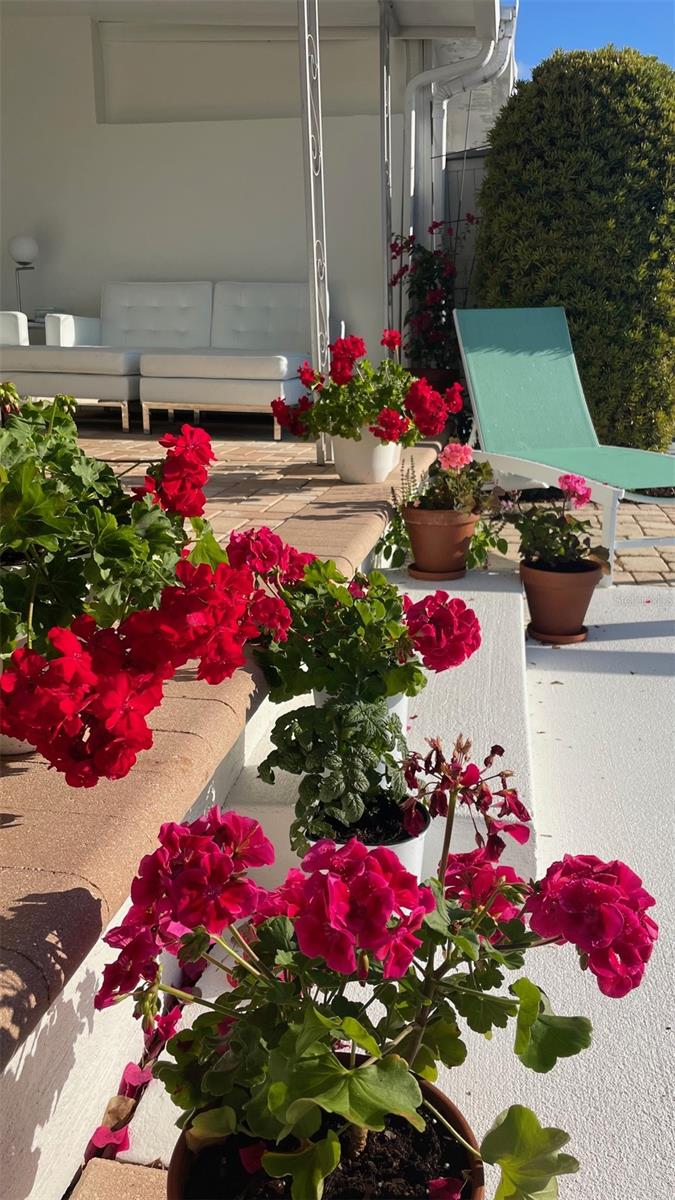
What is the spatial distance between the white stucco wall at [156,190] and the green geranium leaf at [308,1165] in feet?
23.6

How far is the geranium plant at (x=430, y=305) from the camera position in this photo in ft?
23.5

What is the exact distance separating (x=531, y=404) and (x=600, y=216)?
1.57 m

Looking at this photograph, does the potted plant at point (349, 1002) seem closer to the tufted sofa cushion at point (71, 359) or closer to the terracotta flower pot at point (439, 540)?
Result: the terracotta flower pot at point (439, 540)

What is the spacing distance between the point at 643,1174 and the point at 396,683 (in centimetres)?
84

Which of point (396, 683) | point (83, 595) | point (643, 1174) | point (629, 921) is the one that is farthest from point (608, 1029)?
point (83, 595)

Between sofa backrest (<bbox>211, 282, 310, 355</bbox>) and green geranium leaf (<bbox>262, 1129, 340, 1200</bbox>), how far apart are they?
6770mm

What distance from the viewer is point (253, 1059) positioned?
104 cm

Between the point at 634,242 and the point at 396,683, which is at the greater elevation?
the point at 634,242

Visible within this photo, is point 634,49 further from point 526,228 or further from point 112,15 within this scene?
point 112,15

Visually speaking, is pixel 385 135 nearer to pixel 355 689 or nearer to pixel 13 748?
pixel 355 689

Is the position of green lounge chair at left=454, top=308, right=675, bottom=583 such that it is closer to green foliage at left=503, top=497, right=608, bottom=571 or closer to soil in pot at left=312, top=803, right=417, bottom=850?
green foliage at left=503, top=497, right=608, bottom=571

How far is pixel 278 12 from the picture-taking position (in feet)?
22.9

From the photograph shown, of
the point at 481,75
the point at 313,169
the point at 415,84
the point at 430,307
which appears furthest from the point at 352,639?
the point at 481,75

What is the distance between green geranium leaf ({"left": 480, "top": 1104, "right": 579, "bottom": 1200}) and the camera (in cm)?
95
